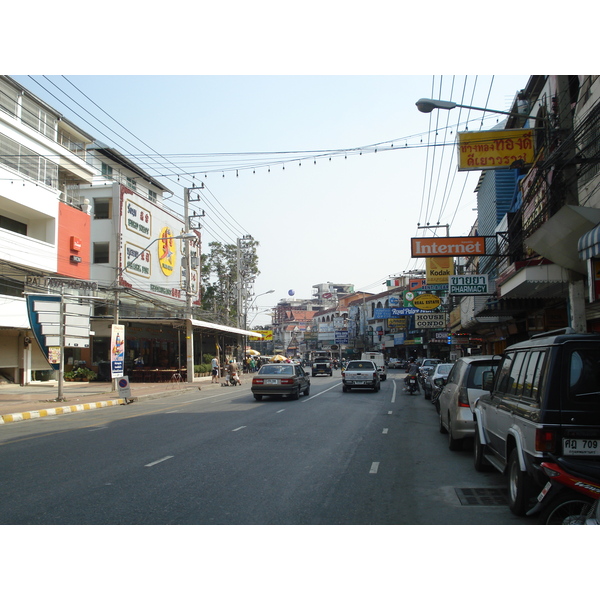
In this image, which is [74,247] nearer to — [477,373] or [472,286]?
[472,286]

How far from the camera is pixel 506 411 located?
22.2 feet

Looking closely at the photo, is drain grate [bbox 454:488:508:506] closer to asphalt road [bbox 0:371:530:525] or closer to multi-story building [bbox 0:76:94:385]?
asphalt road [bbox 0:371:530:525]

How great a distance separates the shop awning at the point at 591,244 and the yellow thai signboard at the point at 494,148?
6.79 meters

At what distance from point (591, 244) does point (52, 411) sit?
17528 millimetres

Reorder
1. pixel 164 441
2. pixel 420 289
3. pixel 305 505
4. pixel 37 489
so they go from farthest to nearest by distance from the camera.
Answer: pixel 420 289
pixel 164 441
pixel 37 489
pixel 305 505

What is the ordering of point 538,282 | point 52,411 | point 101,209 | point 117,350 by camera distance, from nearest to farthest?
point 538,282
point 52,411
point 117,350
point 101,209

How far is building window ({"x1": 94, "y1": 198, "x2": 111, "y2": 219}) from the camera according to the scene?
41125 mm

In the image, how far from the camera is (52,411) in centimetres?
1917

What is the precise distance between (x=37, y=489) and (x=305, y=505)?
3.75 metres

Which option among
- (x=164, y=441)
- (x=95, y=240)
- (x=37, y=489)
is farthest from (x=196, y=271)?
(x=37, y=489)

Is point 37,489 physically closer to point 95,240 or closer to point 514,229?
point 514,229

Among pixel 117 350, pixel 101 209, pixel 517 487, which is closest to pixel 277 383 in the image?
pixel 117 350

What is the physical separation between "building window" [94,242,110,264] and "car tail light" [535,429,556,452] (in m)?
39.2

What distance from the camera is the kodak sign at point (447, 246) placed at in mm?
19281
